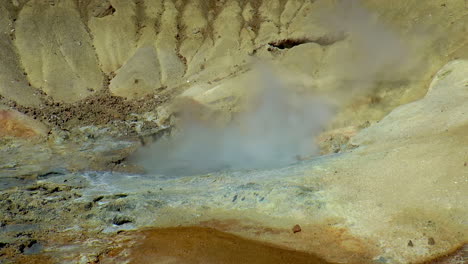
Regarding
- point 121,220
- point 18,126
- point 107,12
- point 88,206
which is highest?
point 107,12

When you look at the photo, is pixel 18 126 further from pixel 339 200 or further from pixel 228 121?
pixel 339 200

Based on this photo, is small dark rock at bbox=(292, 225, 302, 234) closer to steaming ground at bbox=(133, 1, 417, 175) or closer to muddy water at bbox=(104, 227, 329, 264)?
muddy water at bbox=(104, 227, 329, 264)

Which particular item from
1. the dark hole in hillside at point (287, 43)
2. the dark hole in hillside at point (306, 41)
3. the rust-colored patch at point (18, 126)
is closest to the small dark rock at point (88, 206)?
the rust-colored patch at point (18, 126)

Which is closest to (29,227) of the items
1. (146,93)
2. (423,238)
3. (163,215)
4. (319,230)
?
(163,215)

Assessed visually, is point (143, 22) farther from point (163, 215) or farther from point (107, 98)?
point (163, 215)

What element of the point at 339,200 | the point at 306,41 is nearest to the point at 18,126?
the point at 306,41

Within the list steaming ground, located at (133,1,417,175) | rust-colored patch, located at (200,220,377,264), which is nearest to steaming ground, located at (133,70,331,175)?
steaming ground, located at (133,1,417,175)
